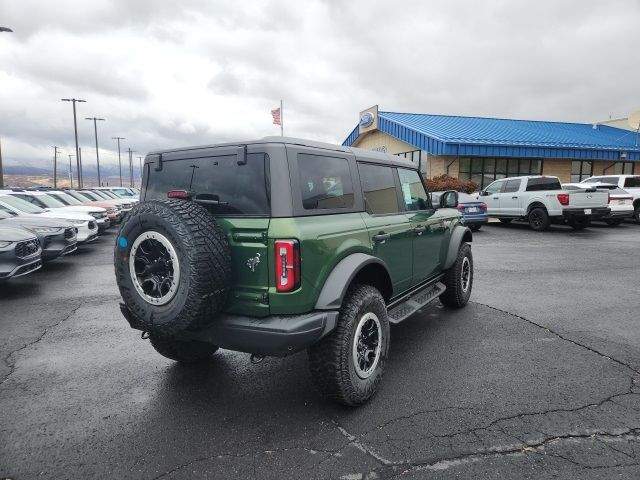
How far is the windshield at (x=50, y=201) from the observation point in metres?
12.9

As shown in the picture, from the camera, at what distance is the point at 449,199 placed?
5.36 meters

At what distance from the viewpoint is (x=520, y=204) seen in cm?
1524

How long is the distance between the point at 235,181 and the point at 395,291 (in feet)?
6.14

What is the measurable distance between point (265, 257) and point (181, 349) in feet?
5.38

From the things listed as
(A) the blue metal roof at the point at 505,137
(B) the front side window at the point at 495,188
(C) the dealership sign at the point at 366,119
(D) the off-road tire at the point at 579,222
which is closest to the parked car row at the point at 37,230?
(B) the front side window at the point at 495,188

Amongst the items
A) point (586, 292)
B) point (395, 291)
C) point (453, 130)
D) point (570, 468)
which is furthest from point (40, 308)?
point (453, 130)

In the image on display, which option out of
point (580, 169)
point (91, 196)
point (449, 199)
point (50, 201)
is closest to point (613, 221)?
point (580, 169)

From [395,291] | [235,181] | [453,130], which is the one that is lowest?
[395,291]

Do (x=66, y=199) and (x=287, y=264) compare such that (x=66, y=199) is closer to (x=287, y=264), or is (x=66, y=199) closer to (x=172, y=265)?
(x=172, y=265)

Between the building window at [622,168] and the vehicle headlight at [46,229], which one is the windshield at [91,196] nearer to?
the vehicle headlight at [46,229]

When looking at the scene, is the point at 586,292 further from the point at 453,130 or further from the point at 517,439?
the point at 453,130

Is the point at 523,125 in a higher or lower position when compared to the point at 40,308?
higher

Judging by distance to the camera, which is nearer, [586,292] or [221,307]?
[221,307]

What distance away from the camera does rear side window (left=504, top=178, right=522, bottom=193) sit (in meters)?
15.5
